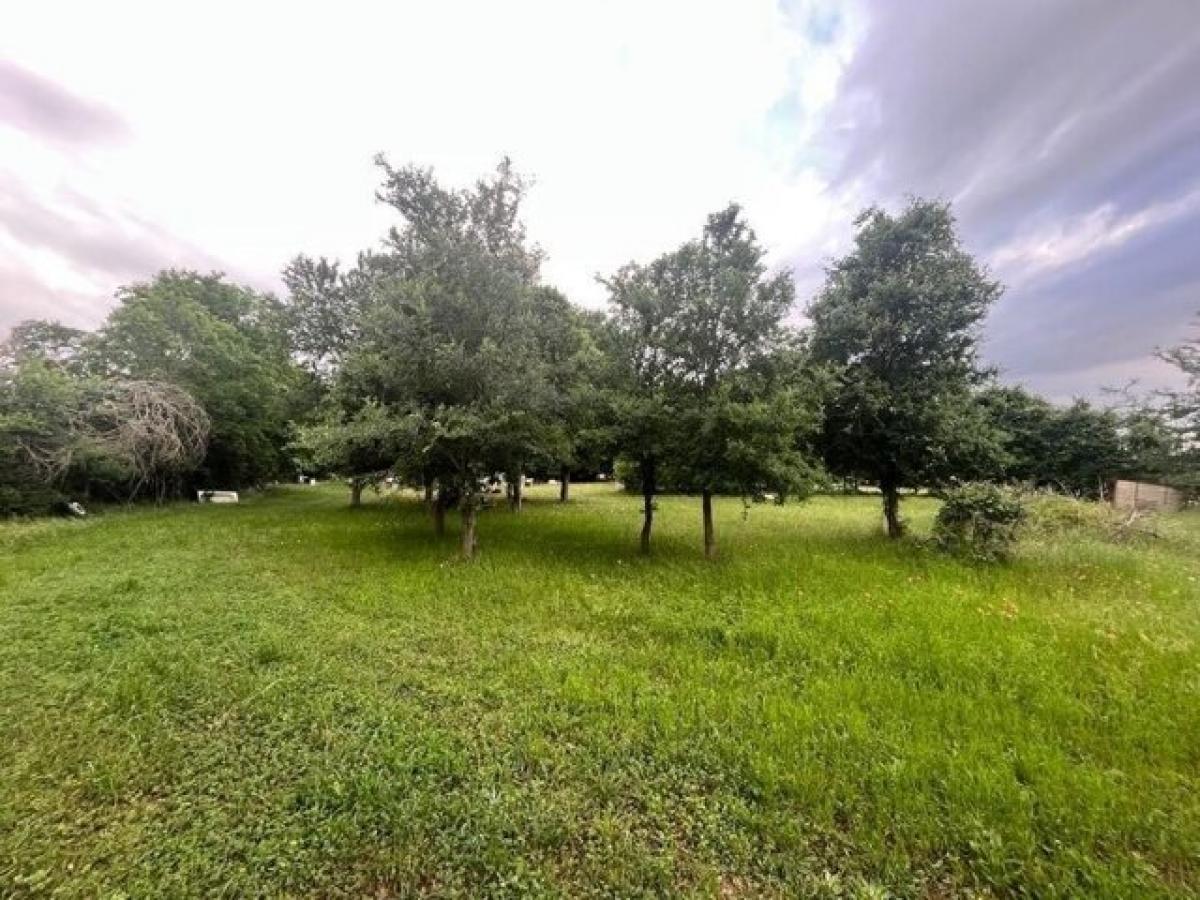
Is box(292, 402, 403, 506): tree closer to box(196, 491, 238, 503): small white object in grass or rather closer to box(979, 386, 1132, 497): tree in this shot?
box(196, 491, 238, 503): small white object in grass

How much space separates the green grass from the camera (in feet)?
9.18

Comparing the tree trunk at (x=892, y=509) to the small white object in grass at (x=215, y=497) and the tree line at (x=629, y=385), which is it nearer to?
the tree line at (x=629, y=385)

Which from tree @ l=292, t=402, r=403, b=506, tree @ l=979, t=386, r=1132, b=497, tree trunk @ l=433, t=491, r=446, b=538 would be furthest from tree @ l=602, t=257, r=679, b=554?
tree @ l=979, t=386, r=1132, b=497

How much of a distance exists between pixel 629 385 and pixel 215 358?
62.7 ft

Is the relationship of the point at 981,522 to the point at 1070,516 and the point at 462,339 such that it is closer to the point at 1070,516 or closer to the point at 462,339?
the point at 1070,516

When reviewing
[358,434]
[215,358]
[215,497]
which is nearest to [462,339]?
[358,434]

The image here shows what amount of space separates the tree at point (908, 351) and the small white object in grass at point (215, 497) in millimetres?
25145

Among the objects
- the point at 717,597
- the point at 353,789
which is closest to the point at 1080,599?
the point at 717,597

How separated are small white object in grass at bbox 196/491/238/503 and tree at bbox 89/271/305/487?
1.17 metres

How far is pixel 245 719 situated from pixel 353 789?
1613 millimetres

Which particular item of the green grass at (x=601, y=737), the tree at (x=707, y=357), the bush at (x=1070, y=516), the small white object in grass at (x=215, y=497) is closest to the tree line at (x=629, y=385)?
the tree at (x=707, y=357)

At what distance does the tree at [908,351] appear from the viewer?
37.1ft

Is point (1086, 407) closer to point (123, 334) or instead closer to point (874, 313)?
point (874, 313)

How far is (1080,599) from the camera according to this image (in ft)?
23.2
